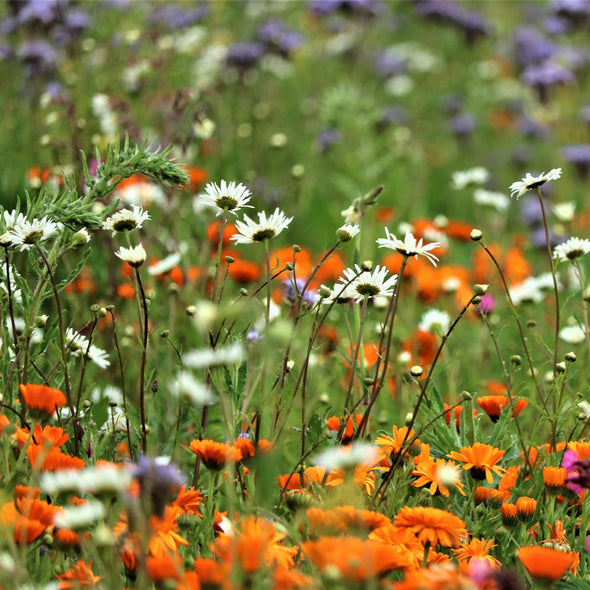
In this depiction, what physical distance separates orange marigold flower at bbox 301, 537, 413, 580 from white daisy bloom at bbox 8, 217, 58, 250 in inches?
25.6

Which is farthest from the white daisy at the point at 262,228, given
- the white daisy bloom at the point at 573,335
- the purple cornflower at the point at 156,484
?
the white daisy bloom at the point at 573,335

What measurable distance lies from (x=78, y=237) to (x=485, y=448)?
0.68 meters

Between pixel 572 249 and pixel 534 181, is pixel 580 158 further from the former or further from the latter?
pixel 534 181

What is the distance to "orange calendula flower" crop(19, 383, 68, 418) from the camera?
1.10 m

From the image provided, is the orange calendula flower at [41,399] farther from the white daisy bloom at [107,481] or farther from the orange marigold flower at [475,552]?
the orange marigold flower at [475,552]

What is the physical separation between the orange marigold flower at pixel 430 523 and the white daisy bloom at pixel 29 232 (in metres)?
0.65

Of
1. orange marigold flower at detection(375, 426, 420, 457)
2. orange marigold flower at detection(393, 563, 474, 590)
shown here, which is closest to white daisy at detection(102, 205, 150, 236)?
orange marigold flower at detection(375, 426, 420, 457)

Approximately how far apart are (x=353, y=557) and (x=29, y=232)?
28.8 inches

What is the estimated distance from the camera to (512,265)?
9.06 feet

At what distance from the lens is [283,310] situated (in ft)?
7.11

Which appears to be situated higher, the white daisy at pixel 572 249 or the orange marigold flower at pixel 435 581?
the white daisy at pixel 572 249

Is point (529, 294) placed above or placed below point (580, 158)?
below

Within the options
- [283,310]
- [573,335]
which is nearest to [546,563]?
[573,335]

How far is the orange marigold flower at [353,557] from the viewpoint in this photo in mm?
774
